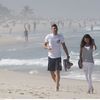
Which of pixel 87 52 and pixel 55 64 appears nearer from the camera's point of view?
pixel 87 52

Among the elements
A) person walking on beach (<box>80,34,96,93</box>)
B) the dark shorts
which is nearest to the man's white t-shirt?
the dark shorts

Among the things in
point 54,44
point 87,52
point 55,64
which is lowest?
point 55,64

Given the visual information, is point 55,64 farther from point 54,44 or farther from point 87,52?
point 87,52

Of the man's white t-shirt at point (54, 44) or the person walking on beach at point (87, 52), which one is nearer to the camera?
the person walking on beach at point (87, 52)

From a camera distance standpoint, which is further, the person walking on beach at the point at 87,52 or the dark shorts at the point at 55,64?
→ the dark shorts at the point at 55,64

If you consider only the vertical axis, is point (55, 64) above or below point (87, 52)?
below

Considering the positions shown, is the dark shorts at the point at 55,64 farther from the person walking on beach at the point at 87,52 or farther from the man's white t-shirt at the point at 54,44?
the person walking on beach at the point at 87,52

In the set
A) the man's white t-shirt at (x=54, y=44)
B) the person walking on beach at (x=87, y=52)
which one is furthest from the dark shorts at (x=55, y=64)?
the person walking on beach at (x=87, y=52)

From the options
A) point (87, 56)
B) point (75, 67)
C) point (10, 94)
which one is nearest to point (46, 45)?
point (87, 56)

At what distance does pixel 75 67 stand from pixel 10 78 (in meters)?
6.01

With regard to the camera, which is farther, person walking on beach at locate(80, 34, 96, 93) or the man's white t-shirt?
the man's white t-shirt

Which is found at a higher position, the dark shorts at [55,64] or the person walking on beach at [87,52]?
the person walking on beach at [87,52]

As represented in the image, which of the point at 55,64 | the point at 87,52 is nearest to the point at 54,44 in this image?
the point at 55,64

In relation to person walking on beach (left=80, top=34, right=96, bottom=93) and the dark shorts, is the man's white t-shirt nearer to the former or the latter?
the dark shorts
